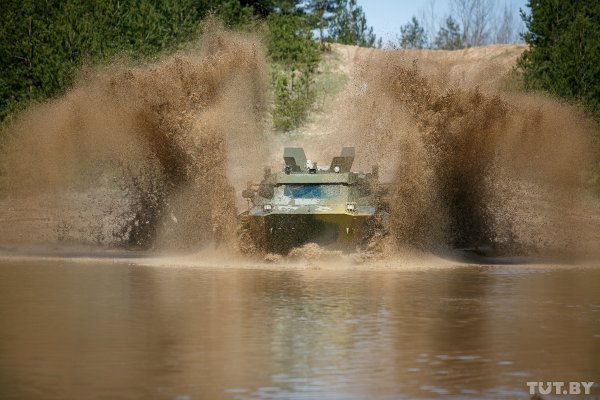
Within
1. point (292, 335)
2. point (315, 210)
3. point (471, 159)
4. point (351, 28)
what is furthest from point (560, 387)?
point (351, 28)

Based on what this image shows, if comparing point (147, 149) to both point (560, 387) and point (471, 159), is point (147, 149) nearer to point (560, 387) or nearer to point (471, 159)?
point (471, 159)

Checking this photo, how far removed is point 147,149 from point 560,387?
21.1 meters

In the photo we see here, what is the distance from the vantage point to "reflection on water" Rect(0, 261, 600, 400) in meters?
11.5

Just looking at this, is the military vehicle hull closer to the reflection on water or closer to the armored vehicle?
the armored vehicle

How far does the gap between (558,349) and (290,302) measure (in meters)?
5.18

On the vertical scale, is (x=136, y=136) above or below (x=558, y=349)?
above

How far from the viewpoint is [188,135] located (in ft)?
97.8

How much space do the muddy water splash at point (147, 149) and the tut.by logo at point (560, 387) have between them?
15.6m

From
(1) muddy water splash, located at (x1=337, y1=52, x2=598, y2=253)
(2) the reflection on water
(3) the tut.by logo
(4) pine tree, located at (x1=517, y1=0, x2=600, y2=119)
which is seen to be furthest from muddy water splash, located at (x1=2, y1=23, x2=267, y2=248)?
(3) the tut.by logo

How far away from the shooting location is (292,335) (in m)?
14.5

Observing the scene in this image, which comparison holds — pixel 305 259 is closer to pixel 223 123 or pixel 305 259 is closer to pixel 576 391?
pixel 223 123

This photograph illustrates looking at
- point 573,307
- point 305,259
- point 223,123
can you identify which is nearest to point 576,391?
point 573,307

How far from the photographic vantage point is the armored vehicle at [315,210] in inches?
969

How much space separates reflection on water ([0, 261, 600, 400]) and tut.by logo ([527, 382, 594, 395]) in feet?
0.67
